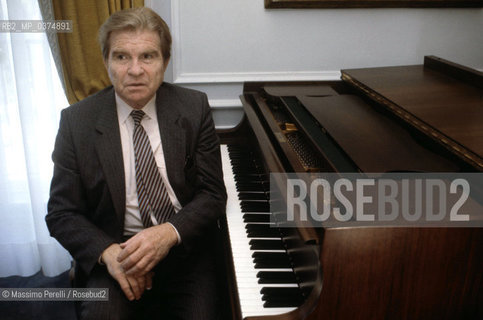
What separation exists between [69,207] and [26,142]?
1.03 m

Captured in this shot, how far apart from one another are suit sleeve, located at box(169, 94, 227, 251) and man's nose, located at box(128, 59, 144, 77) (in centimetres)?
31

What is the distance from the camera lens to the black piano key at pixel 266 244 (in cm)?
150

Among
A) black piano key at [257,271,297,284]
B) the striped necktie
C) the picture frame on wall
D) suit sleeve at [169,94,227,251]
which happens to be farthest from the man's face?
the picture frame on wall

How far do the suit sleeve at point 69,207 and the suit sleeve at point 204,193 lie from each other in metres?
0.29

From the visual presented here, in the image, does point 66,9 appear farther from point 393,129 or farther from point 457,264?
point 457,264

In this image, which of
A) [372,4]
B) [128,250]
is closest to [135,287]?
[128,250]

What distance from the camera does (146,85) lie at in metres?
1.71

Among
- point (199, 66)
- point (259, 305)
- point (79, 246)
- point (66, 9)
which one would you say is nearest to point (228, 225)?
point (259, 305)

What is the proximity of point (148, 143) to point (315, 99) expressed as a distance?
2.65 ft

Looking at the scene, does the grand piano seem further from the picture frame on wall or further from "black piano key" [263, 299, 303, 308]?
the picture frame on wall

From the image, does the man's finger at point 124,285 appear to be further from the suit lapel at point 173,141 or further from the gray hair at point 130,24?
the gray hair at point 130,24

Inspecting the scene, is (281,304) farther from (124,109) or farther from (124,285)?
(124,109)

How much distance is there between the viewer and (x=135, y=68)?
166 cm
